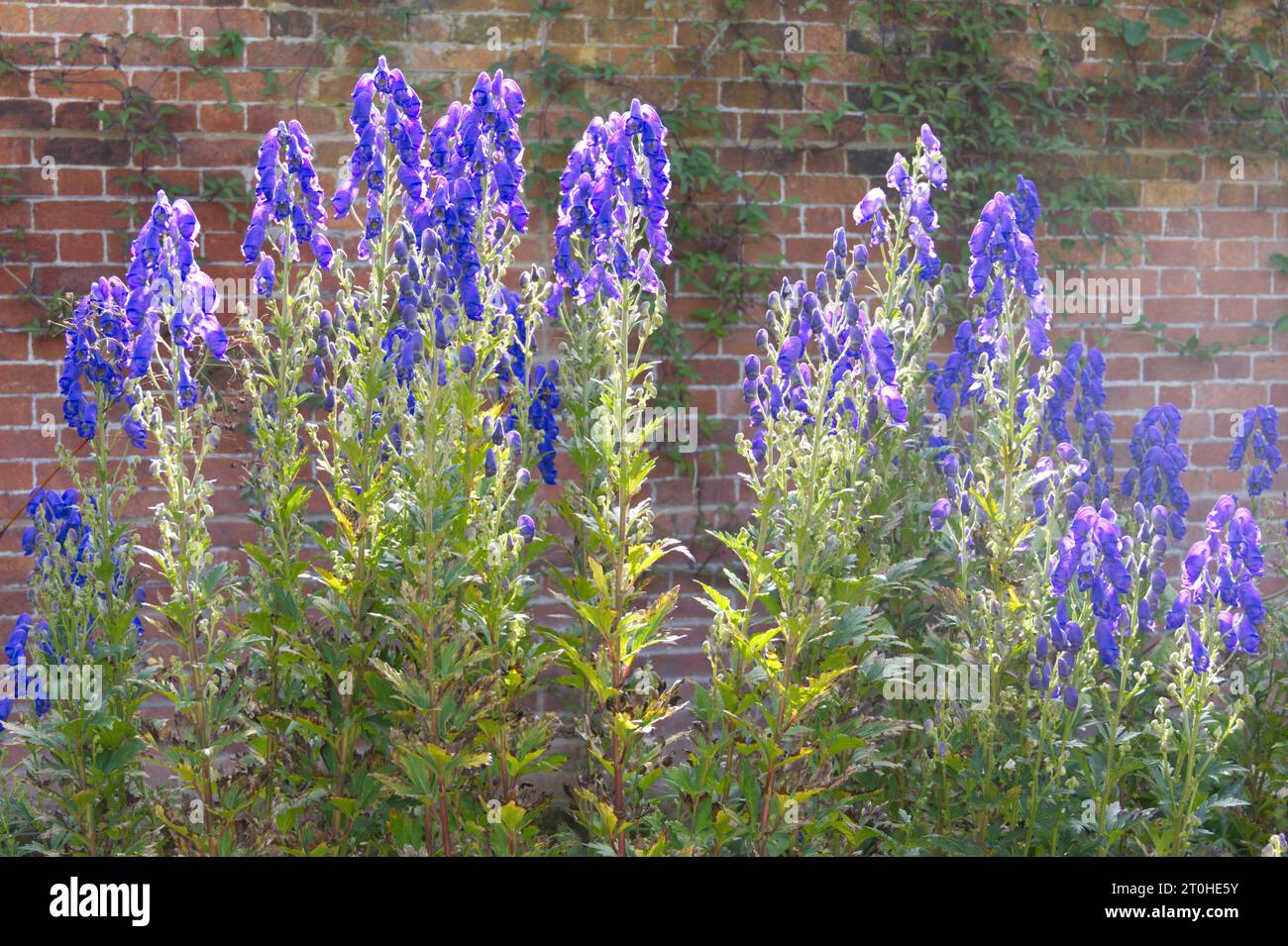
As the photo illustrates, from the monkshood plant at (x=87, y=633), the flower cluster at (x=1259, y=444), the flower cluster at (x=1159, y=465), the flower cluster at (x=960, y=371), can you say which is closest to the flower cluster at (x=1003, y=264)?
the flower cluster at (x=960, y=371)

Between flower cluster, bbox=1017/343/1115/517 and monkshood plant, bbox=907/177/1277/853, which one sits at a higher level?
flower cluster, bbox=1017/343/1115/517

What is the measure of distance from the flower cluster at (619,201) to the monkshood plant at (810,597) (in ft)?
0.97

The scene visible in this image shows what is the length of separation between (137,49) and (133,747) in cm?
210

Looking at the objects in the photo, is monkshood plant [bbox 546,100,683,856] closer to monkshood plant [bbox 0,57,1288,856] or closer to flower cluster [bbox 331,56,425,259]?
monkshood plant [bbox 0,57,1288,856]

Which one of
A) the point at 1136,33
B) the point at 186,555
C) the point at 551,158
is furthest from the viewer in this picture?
the point at 1136,33

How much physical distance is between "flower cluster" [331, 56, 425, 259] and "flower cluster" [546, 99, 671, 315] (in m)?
0.31

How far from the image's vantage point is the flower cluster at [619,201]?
2.34 metres

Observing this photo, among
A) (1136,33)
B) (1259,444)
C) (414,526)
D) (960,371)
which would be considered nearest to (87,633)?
(414,526)

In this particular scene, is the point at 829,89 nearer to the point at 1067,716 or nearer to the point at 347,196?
the point at 347,196

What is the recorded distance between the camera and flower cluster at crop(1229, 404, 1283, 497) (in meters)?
3.01

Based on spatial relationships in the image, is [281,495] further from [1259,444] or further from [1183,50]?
[1183,50]

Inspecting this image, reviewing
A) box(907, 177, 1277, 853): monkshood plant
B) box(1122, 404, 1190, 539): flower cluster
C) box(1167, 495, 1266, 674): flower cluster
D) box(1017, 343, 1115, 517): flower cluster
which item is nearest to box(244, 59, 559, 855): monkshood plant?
box(907, 177, 1277, 853): monkshood plant

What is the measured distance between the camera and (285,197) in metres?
2.42

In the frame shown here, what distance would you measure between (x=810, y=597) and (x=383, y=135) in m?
1.17
